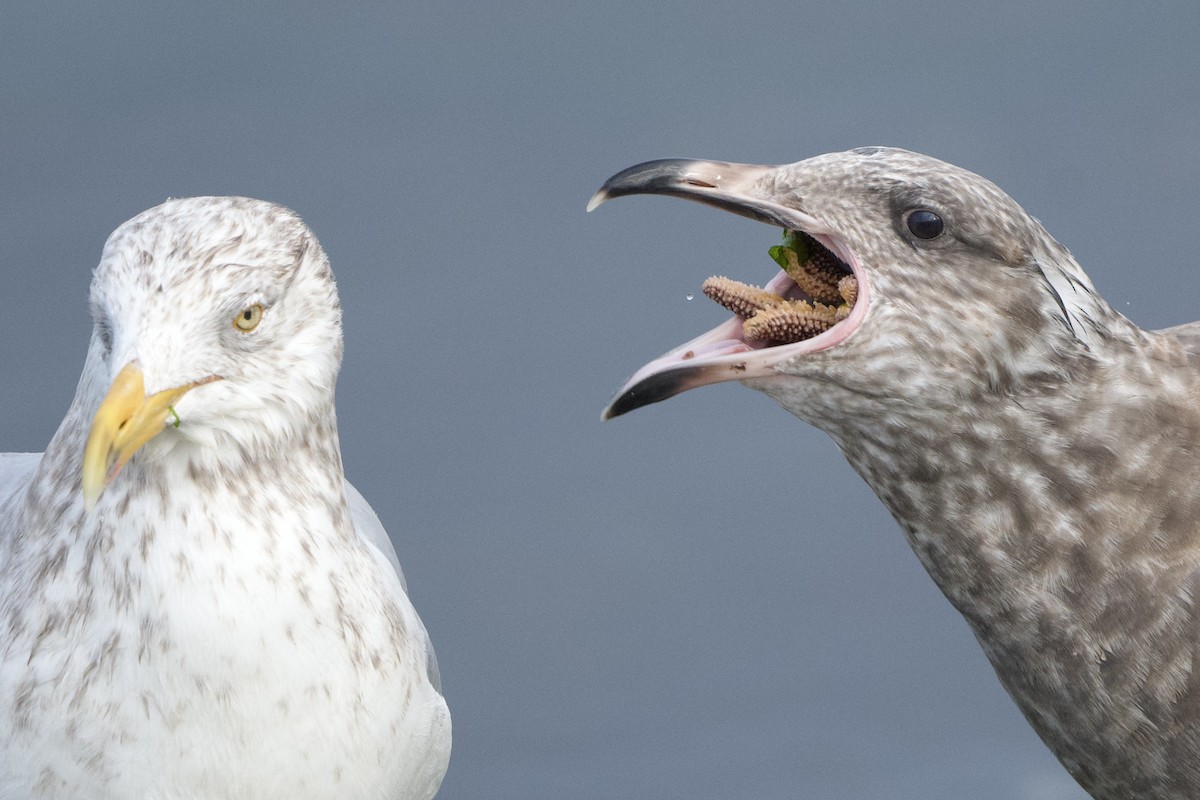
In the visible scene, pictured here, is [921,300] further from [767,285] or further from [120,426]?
[120,426]

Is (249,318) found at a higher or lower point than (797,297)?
lower

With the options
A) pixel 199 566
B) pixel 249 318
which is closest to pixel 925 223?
pixel 249 318

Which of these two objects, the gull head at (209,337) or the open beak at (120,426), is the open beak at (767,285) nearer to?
the gull head at (209,337)

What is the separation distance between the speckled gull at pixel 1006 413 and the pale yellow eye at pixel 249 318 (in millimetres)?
488

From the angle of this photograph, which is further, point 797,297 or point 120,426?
point 797,297

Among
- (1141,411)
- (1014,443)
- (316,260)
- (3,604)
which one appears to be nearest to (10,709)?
(3,604)

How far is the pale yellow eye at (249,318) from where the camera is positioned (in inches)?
100

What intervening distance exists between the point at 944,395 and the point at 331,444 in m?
0.88

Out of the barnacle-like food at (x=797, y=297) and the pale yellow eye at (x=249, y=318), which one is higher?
the barnacle-like food at (x=797, y=297)

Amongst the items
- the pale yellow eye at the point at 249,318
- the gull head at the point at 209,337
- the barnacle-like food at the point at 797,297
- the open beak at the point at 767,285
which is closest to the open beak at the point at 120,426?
Result: the gull head at the point at 209,337

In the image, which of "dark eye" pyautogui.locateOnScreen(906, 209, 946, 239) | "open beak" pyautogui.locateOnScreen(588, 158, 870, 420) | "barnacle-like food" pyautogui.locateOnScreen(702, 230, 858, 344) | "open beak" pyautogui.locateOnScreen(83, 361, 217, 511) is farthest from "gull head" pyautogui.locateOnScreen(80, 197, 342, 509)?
"dark eye" pyautogui.locateOnScreen(906, 209, 946, 239)

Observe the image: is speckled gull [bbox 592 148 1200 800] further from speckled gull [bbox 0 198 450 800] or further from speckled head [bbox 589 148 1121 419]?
speckled gull [bbox 0 198 450 800]

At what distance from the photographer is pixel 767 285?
2.77 m

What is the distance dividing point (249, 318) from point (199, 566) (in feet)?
1.12
